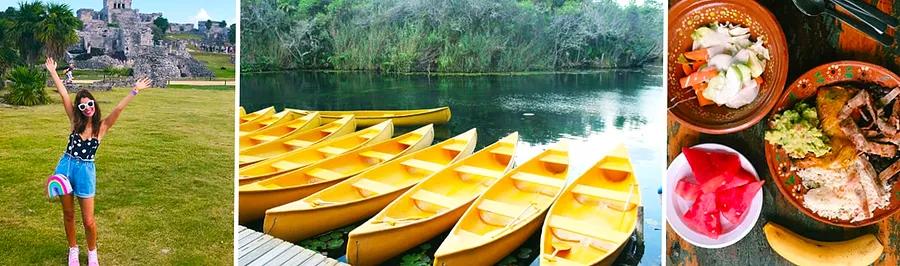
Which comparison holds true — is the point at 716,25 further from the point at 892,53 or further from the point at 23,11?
the point at 23,11

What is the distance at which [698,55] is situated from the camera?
2.28m

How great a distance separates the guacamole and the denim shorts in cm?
218

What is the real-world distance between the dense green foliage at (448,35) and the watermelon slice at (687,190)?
1.50ft

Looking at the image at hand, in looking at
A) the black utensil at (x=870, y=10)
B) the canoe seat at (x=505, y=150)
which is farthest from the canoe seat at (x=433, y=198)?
the black utensil at (x=870, y=10)

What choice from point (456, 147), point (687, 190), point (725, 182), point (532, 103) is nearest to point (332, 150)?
point (456, 147)

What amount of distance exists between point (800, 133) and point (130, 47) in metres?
2.23

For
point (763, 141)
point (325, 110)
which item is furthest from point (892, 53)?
point (325, 110)

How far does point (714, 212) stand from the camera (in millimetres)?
2371

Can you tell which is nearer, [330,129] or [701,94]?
[701,94]

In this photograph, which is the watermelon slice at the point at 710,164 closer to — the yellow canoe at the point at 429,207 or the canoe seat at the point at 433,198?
the yellow canoe at the point at 429,207

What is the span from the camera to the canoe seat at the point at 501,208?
7.43 feet

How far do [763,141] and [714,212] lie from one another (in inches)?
12.3

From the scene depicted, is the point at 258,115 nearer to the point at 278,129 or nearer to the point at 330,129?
the point at 278,129

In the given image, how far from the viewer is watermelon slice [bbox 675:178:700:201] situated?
7.75 ft
